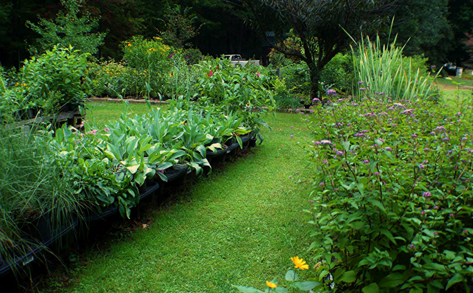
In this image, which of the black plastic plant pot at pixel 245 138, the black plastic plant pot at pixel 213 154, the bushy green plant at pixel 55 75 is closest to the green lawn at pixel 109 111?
the bushy green plant at pixel 55 75

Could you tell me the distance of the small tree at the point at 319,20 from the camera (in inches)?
295

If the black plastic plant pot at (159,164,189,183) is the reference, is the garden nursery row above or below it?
above

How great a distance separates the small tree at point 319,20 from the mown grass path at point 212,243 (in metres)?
5.01

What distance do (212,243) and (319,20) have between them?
6480 millimetres

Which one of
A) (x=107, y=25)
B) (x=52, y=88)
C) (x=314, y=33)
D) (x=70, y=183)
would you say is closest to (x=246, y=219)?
(x=70, y=183)

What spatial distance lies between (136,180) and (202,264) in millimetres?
798

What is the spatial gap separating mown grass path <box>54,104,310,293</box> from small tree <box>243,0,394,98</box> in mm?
5009

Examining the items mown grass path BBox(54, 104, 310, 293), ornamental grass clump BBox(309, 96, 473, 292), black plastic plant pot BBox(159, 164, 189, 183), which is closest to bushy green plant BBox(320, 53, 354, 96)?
mown grass path BBox(54, 104, 310, 293)

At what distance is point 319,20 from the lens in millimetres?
7574

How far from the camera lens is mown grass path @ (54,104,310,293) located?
221 centimetres

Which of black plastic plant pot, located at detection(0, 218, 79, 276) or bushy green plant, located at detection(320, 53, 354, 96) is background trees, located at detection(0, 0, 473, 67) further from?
black plastic plant pot, located at detection(0, 218, 79, 276)

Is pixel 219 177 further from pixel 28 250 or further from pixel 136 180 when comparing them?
pixel 28 250

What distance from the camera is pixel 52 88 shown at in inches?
195

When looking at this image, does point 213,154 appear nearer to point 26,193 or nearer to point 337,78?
point 26,193
